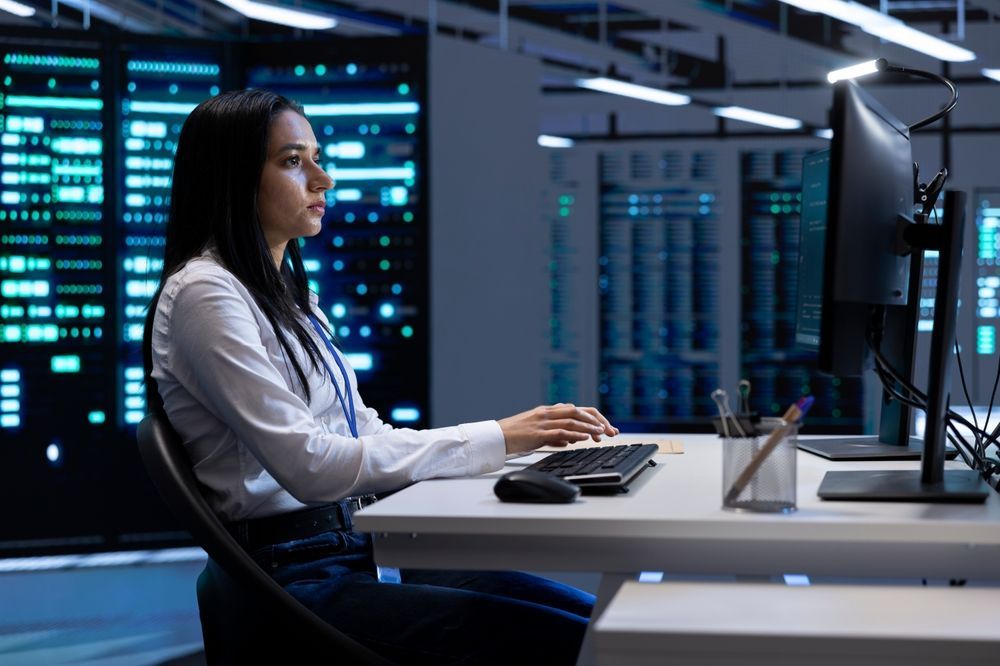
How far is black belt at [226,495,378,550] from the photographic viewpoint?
4.57ft

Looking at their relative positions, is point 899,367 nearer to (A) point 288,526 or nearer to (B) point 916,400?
(B) point 916,400

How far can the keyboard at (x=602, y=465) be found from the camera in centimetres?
125

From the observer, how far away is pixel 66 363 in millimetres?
4004

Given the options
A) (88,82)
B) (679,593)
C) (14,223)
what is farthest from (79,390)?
(679,593)

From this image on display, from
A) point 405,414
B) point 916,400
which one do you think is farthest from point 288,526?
point 405,414

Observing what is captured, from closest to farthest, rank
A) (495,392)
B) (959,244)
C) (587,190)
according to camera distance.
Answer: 1. (959,244)
2. (495,392)
3. (587,190)

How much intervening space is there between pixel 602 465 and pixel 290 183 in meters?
0.66

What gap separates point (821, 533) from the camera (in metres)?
1.05

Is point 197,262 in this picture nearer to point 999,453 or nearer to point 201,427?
point 201,427

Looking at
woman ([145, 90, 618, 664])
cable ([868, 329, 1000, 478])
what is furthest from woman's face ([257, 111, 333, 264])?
cable ([868, 329, 1000, 478])

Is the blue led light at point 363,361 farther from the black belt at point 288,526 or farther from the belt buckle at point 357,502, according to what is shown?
the black belt at point 288,526

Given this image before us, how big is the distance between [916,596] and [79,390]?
3.65 m

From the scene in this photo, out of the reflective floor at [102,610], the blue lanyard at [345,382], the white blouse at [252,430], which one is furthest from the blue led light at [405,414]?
the white blouse at [252,430]

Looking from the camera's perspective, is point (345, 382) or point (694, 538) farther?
point (345, 382)
